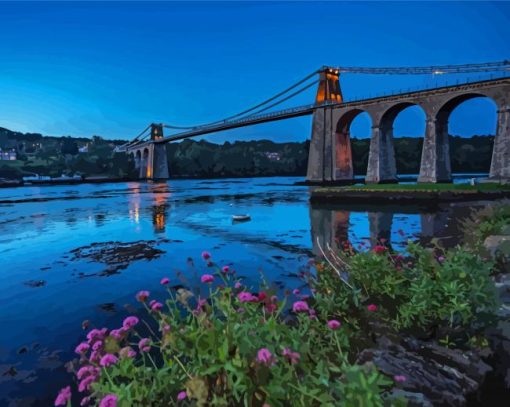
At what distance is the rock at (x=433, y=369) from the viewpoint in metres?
2.44

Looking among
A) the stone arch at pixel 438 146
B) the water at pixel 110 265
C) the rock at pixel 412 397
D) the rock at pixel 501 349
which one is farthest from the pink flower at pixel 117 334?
the stone arch at pixel 438 146

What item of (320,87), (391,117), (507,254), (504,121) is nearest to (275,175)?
(320,87)

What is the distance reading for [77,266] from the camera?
11.3m

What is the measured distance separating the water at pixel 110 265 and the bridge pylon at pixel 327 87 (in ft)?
166

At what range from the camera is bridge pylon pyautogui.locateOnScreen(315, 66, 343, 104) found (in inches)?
2810

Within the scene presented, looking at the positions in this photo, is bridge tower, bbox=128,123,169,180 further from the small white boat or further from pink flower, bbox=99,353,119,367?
pink flower, bbox=99,353,119,367

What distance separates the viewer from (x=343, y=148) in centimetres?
6638

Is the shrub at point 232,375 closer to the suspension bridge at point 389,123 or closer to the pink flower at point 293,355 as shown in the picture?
the pink flower at point 293,355

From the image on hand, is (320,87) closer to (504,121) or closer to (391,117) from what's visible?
(391,117)

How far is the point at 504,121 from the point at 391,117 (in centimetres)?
2068

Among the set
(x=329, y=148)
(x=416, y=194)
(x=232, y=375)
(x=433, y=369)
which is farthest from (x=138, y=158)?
(x=232, y=375)

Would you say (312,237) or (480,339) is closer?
(480,339)

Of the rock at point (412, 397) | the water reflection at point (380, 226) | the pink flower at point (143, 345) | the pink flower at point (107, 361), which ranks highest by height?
the pink flower at point (107, 361)

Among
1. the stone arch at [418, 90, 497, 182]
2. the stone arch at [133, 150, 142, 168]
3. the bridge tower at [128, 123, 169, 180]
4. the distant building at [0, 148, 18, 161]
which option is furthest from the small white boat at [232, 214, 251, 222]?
the distant building at [0, 148, 18, 161]
